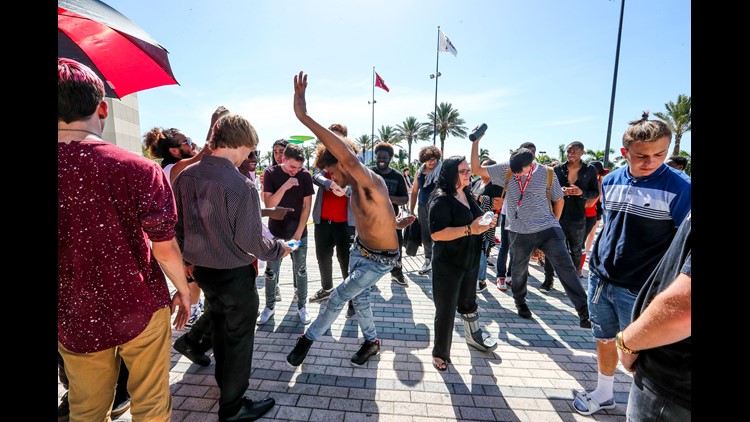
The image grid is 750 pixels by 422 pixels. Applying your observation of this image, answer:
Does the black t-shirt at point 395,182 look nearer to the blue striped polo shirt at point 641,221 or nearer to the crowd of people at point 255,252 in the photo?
the crowd of people at point 255,252

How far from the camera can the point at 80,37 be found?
1.97 m

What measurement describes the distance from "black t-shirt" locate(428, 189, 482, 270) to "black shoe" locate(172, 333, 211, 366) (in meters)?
2.32

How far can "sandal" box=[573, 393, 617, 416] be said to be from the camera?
2346mm

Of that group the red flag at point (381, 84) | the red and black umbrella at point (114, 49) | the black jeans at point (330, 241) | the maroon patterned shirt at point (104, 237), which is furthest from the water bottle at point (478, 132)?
the red flag at point (381, 84)

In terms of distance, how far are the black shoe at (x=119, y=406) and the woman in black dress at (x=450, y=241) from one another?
2.52m

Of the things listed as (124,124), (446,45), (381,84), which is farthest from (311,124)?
(124,124)

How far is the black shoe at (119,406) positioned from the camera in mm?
2263

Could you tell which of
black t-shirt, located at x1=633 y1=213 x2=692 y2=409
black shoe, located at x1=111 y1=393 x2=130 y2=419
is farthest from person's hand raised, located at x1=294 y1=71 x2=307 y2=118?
black shoe, located at x1=111 y1=393 x2=130 y2=419

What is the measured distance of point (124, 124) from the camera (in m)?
29.2
